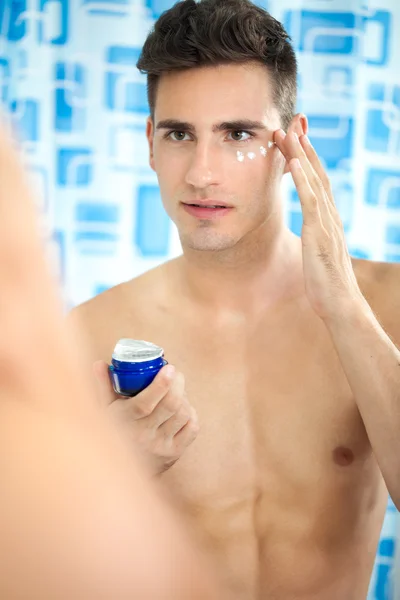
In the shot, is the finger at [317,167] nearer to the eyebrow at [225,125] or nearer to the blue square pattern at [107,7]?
the eyebrow at [225,125]

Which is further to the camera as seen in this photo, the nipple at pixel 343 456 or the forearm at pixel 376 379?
the nipple at pixel 343 456

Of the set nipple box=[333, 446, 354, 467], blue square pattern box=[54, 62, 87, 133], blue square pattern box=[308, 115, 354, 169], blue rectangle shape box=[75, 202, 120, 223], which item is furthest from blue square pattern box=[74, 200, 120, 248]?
nipple box=[333, 446, 354, 467]

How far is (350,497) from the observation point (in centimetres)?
110

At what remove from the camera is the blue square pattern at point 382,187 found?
1.79m

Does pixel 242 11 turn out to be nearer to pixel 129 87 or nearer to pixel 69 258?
pixel 129 87

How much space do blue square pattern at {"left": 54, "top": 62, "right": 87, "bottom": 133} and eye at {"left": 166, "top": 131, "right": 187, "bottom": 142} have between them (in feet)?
2.35

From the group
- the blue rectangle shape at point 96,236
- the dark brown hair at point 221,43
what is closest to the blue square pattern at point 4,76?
the blue rectangle shape at point 96,236

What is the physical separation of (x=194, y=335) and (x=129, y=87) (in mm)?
878

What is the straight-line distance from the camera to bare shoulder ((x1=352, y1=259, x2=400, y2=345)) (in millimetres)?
1109

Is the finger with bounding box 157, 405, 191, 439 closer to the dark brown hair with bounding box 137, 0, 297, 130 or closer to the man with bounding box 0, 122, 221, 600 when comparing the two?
the dark brown hair with bounding box 137, 0, 297, 130

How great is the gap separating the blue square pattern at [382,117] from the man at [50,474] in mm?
1719

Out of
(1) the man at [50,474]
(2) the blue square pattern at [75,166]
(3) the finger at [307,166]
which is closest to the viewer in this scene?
(1) the man at [50,474]

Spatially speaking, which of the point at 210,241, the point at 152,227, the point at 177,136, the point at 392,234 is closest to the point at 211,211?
the point at 210,241

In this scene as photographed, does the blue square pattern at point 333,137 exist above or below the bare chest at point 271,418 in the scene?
above
